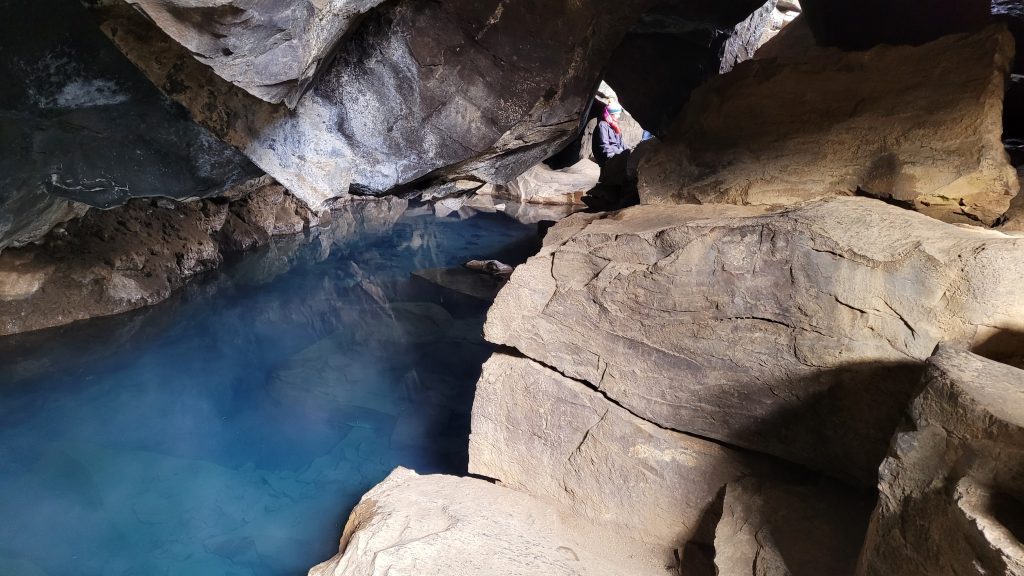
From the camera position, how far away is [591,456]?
2766 millimetres

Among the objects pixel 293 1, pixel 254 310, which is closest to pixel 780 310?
pixel 293 1

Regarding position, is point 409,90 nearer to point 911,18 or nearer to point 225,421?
point 225,421

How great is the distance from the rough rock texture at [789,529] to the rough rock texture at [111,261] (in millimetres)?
6482

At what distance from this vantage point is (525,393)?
115 inches

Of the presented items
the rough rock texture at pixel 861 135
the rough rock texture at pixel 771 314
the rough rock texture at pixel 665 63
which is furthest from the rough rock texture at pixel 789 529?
the rough rock texture at pixel 665 63

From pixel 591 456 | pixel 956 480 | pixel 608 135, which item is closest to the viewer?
pixel 956 480

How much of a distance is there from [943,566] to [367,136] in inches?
133

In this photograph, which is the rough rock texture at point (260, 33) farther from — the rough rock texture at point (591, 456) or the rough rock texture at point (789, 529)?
the rough rock texture at point (789, 529)

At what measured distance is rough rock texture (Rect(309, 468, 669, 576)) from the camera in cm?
237

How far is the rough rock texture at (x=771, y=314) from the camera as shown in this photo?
6.71 ft

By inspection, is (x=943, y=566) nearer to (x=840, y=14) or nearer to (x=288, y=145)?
(x=288, y=145)

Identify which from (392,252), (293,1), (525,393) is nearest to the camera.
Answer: (293,1)

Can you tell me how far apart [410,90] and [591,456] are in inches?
92.7

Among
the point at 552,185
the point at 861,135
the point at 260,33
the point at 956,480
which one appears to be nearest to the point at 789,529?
the point at 956,480
